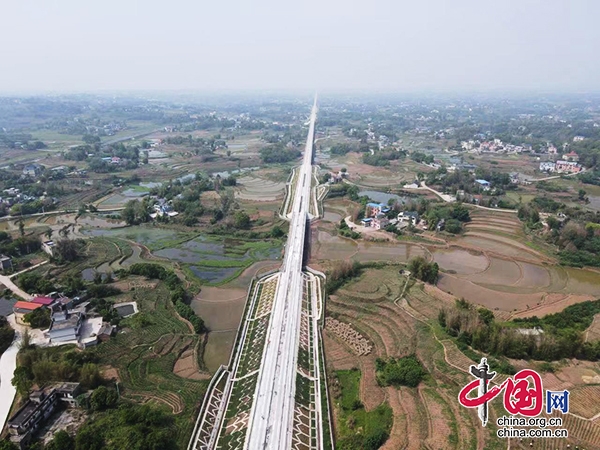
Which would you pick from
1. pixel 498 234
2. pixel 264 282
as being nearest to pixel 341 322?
pixel 264 282

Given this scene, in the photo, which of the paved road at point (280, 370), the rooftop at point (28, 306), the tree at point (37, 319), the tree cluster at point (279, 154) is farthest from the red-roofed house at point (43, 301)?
the tree cluster at point (279, 154)

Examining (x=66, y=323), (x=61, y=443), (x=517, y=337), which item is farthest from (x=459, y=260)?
(x=61, y=443)

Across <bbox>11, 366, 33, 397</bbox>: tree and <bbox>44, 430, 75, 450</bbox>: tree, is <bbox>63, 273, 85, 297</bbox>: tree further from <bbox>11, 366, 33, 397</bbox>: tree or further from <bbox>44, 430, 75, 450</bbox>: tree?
<bbox>44, 430, 75, 450</bbox>: tree

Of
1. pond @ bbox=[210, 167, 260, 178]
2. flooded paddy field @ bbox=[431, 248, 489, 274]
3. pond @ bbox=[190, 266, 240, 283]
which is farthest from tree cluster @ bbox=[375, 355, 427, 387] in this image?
pond @ bbox=[210, 167, 260, 178]

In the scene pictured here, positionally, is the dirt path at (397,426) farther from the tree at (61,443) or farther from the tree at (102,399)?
the tree at (61,443)

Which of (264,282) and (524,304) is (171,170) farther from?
(524,304)

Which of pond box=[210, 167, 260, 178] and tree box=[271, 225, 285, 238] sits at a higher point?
pond box=[210, 167, 260, 178]

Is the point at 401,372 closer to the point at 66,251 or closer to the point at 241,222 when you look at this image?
the point at 241,222
